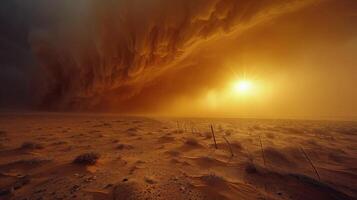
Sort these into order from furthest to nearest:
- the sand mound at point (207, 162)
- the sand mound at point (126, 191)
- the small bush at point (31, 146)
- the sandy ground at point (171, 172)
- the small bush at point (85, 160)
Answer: the small bush at point (31, 146) < the sand mound at point (207, 162) < the small bush at point (85, 160) < the sandy ground at point (171, 172) < the sand mound at point (126, 191)

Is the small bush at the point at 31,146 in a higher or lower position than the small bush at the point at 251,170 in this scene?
higher

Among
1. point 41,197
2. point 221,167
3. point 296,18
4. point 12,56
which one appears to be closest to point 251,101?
point 296,18

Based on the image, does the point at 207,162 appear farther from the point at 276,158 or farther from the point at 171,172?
the point at 276,158

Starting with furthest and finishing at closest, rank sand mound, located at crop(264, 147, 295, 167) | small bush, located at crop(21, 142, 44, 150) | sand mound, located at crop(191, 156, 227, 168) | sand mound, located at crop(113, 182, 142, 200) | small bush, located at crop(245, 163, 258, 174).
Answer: small bush, located at crop(21, 142, 44, 150), sand mound, located at crop(264, 147, 295, 167), sand mound, located at crop(191, 156, 227, 168), small bush, located at crop(245, 163, 258, 174), sand mound, located at crop(113, 182, 142, 200)

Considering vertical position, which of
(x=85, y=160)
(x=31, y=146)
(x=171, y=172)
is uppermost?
(x=31, y=146)

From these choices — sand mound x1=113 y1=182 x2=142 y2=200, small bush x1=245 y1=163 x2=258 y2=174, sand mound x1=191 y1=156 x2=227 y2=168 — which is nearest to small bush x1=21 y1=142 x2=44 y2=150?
sand mound x1=113 y1=182 x2=142 y2=200

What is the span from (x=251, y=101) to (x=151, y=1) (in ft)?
75.9

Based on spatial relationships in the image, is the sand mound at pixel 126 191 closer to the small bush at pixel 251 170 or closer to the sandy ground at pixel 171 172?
the sandy ground at pixel 171 172

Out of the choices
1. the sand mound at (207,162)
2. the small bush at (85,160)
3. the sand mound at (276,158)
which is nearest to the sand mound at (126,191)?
the small bush at (85,160)

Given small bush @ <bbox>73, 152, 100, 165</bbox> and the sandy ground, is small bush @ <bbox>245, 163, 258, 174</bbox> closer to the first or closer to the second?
the sandy ground

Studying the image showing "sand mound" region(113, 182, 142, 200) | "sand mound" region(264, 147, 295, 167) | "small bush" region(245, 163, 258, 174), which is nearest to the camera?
"sand mound" region(113, 182, 142, 200)

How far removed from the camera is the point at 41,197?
2166mm

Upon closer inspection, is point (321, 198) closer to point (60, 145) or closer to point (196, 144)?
point (196, 144)

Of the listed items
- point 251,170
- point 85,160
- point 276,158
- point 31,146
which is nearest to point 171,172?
point 251,170
